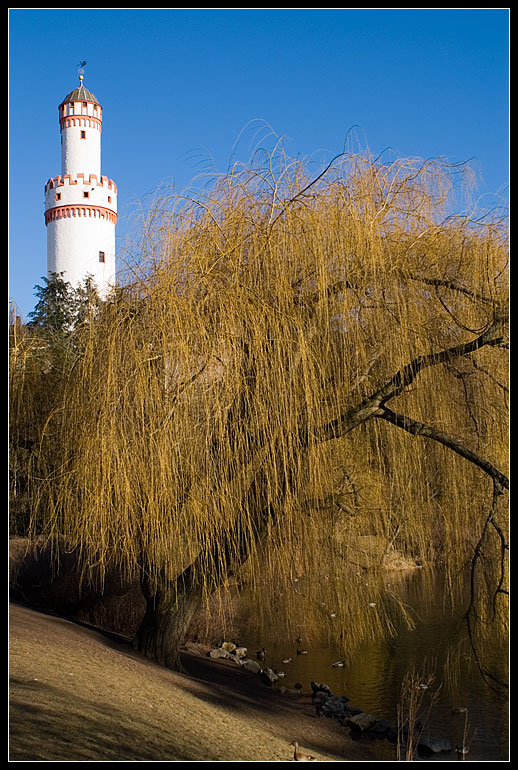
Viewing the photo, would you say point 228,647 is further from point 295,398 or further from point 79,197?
point 79,197

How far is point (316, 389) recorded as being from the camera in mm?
5242

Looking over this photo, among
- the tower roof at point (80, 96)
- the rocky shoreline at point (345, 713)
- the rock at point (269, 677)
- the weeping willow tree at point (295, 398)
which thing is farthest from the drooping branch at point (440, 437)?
the tower roof at point (80, 96)

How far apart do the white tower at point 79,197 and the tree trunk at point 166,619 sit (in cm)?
1401

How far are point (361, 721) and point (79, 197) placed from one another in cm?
2086

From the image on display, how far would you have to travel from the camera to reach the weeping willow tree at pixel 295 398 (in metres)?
5.18

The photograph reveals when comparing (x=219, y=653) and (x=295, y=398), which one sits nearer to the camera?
(x=295, y=398)

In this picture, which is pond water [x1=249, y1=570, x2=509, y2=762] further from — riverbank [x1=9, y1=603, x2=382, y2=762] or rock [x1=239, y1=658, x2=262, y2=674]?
riverbank [x1=9, y1=603, x2=382, y2=762]

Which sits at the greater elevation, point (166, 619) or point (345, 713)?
point (166, 619)

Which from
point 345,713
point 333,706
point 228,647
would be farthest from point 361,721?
point 228,647

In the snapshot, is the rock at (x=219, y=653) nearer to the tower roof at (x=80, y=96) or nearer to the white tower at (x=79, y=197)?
the white tower at (x=79, y=197)

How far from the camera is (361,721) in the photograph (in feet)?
26.3

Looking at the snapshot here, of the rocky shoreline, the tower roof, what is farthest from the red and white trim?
the rocky shoreline

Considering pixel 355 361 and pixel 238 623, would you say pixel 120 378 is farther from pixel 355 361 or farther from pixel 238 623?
pixel 238 623

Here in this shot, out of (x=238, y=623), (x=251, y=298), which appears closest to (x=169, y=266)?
(x=251, y=298)
